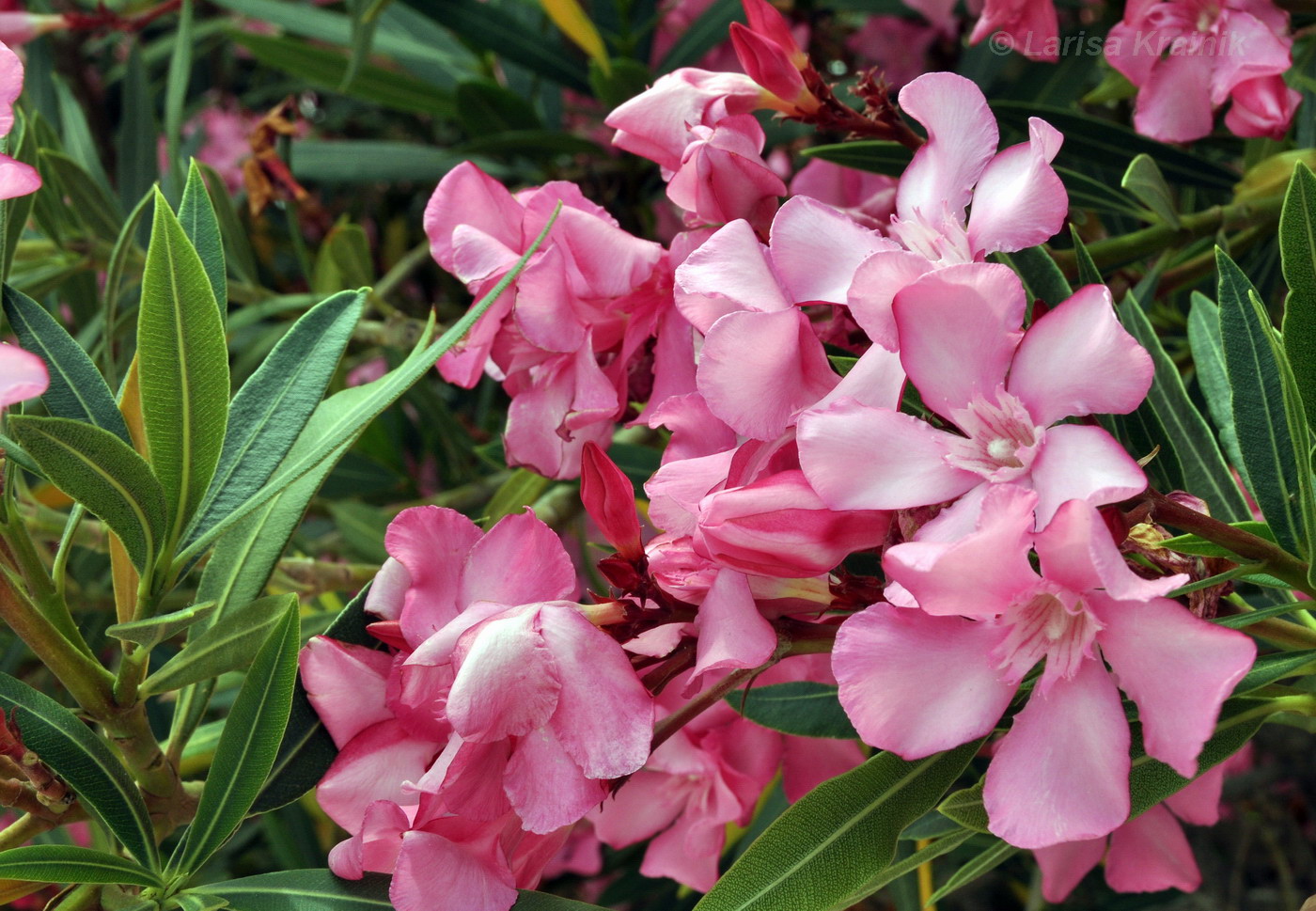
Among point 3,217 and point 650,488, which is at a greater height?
point 3,217

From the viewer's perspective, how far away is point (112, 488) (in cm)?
57

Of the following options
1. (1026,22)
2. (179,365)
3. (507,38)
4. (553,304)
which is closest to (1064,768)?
(553,304)

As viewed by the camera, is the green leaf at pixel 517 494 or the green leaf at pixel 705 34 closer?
the green leaf at pixel 517 494

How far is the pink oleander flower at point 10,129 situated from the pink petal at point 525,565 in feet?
0.91

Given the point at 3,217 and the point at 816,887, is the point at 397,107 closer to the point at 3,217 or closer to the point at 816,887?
the point at 3,217

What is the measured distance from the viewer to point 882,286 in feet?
1.64

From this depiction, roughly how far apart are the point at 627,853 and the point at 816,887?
1.21m

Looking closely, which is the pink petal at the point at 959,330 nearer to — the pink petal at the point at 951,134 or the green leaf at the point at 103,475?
the pink petal at the point at 951,134

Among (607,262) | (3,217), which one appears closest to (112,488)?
(3,217)

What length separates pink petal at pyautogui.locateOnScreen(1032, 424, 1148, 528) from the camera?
0.44 metres

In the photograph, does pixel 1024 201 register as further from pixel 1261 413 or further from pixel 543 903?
pixel 543 903

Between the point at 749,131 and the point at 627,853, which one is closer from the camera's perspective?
the point at 749,131

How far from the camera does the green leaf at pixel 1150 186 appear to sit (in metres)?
0.79

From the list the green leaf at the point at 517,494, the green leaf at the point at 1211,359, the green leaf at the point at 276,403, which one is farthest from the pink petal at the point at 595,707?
the green leaf at the point at 517,494
